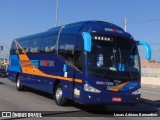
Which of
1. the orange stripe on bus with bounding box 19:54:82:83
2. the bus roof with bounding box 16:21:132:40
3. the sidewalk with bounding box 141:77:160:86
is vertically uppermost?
the bus roof with bounding box 16:21:132:40

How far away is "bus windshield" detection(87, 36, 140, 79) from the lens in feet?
39.9

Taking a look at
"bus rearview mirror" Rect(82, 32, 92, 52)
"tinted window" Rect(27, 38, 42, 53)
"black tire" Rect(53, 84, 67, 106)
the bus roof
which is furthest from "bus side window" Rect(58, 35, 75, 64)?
"tinted window" Rect(27, 38, 42, 53)

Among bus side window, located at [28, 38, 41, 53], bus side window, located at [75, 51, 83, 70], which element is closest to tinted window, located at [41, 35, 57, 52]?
bus side window, located at [28, 38, 41, 53]

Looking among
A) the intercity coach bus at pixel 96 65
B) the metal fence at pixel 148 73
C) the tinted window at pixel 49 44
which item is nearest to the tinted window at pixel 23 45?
the tinted window at pixel 49 44

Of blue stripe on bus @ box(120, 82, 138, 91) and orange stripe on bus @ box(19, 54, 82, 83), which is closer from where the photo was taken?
blue stripe on bus @ box(120, 82, 138, 91)

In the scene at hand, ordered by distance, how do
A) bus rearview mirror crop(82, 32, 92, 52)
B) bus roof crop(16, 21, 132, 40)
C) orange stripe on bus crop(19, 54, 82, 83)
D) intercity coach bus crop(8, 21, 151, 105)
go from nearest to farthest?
1. bus rearview mirror crop(82, 32, 92, 52)
2. intercity coach bus crop(8, 21, 151, 105)
3. bus roof crop(16, 21, 132, 40)
4. orange stripe on bus crop(19, 54, 82, 83)

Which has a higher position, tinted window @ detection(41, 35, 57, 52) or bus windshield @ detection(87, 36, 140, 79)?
tinted window @ detection(41, 35, 57, 52)

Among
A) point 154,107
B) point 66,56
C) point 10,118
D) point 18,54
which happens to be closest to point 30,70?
A: point 18,54

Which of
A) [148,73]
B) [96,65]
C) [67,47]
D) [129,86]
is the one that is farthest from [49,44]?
[148,73]

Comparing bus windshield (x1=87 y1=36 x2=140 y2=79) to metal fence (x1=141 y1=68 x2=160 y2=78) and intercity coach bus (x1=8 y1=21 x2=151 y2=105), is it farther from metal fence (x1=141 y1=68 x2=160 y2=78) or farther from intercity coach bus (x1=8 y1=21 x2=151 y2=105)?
metal fence (x1=141 y1=68 x2=160 y2=78)

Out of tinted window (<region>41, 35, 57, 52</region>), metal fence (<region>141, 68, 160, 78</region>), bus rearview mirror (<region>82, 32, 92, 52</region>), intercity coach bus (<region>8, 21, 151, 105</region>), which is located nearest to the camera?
bus rearview mirror (<region>82, 32, 92, 52</region>)

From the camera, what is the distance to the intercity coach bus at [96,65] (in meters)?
12.1

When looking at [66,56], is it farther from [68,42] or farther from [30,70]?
[30,70]

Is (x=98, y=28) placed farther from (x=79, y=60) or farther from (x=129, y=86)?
(x=129, y=86)
